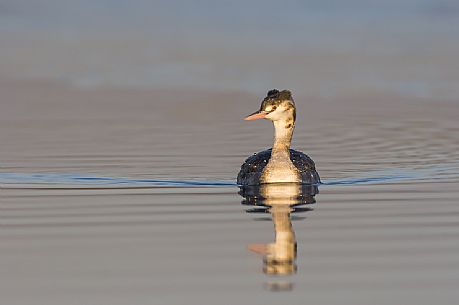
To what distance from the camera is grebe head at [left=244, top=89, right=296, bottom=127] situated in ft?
62.4

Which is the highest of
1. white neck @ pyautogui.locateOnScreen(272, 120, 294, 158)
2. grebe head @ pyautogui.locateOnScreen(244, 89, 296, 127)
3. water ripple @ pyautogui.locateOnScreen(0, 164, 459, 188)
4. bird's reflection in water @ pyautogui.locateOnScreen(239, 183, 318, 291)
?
grebe head @ pyautogui.locateOnScreen(244, 89, 296, 127)

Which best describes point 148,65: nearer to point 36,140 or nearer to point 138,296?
point 36,140

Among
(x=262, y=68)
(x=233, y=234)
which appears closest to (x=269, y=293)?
(x=233, y=234)

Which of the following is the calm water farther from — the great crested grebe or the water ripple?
the great crested grebe

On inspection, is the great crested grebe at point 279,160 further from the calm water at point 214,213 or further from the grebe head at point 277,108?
the calm water at point 214,213

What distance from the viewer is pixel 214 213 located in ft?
50.8

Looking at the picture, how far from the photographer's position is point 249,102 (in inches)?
1114

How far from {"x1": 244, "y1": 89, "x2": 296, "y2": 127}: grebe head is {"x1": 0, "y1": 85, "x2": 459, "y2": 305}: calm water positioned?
3.14ft

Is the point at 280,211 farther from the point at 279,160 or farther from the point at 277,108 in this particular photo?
the point at 277,108

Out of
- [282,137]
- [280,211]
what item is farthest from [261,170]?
[280,211]

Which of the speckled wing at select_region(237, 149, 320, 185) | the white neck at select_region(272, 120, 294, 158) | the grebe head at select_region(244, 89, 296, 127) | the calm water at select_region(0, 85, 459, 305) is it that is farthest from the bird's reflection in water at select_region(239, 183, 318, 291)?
the grebe head at select_region(244, 89, 296, 127)

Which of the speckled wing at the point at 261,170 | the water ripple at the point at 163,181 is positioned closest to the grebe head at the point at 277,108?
the speckled wing at the point at 261,170

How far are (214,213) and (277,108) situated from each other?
392cm

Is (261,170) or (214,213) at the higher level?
(261,170)
